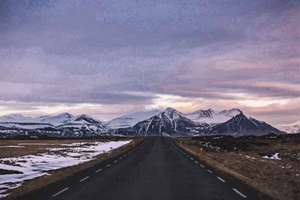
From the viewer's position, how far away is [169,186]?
16.8 meters

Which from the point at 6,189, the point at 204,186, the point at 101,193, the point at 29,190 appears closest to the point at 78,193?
the point at 101,193

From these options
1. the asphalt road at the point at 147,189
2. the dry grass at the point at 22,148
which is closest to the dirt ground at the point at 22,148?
the dry grass at the point at 22,148

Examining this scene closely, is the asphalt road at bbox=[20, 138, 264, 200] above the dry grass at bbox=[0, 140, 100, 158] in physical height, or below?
below

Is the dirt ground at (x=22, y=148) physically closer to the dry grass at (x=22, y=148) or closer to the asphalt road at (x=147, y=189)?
the dry grass at (x=22, y=148)

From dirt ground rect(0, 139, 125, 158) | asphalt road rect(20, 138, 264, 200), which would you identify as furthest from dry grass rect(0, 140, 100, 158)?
asphalt road rect(20, 138, 264, 200)

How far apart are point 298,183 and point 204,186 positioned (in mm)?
4016

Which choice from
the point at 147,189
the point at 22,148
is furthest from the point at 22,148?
the point at 147,189

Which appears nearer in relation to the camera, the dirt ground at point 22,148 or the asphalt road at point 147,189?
the asphalt road at point 147,189

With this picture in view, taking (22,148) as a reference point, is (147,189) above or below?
below

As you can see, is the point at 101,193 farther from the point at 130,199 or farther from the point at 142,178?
the point at 142,178

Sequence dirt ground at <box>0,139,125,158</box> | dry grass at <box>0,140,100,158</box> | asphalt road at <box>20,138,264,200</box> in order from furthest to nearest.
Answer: dirt ground at <box>0,139,125,158</box>, dry grass at <box>0,140,100,158</box>, asphalt road at <box>20,138,264,200</box>

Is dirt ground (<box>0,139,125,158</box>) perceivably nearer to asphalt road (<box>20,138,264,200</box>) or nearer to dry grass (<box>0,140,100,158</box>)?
dry grass (<box>0,140,100,158</box>)

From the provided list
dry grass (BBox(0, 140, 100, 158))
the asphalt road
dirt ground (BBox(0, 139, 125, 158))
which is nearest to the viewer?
the asphalt road

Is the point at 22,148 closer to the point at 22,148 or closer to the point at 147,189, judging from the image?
the point at 22,148
